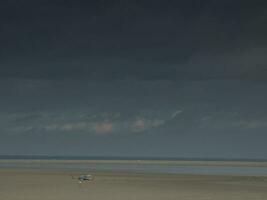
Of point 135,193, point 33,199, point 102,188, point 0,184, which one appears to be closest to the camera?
point 33,199

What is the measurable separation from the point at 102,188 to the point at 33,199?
9.67 meters

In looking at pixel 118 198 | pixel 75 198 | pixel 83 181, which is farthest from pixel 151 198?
pixel 83 181

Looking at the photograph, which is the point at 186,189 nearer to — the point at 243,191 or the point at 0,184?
the point at 243,191

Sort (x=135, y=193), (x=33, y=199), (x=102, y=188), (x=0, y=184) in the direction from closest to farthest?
1. (x=33, y=199)
2. (x=135, y=193)
3. (x=102, y=188)
4. (x=0, y=184)

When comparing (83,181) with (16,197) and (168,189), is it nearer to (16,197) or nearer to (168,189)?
(168,189)

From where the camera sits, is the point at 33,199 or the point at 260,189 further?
the point at 260,189

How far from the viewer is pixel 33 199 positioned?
37.2m

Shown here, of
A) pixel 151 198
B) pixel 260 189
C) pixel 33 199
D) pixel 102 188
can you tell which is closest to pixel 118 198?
pixel 151 198

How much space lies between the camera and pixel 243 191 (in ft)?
146

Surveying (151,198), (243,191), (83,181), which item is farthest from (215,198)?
(83,181)

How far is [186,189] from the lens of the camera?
4656cm

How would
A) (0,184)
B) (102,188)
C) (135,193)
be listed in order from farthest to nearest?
(0,184), (102,188), (135,193)

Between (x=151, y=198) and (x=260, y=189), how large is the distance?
1129 centimetres

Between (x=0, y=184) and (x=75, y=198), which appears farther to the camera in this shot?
(x=0, y=184)
